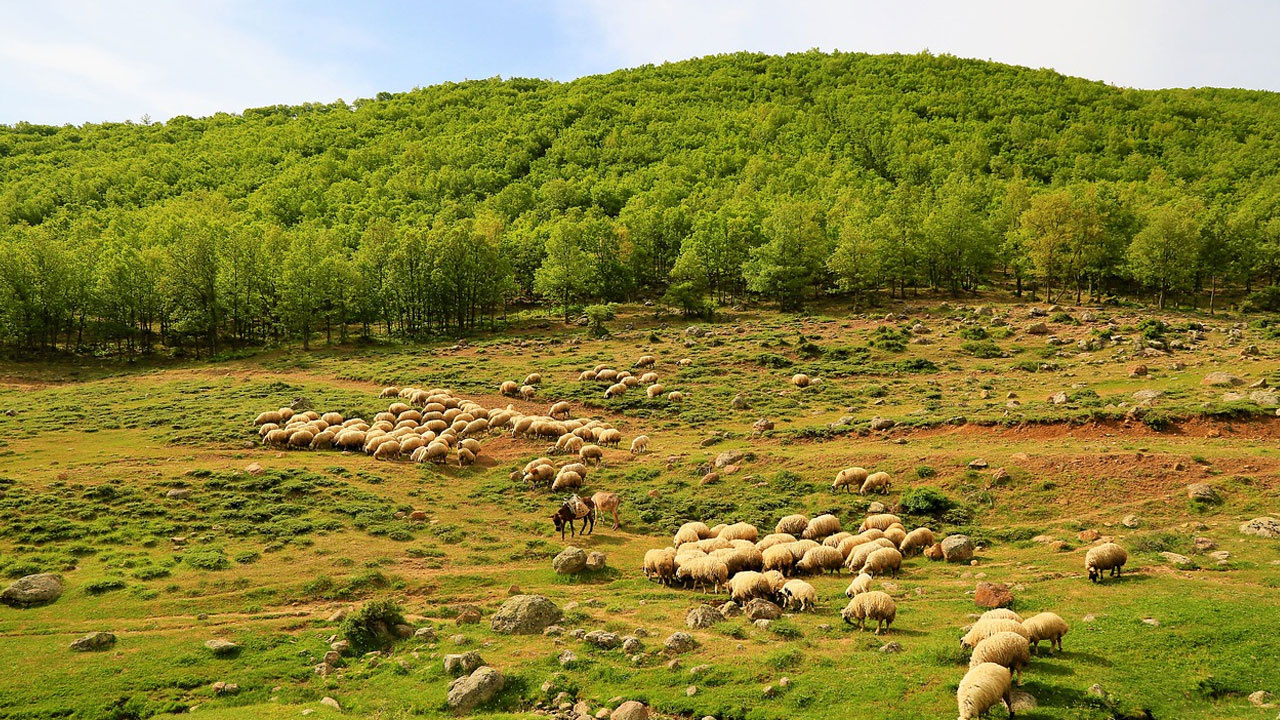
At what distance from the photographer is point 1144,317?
64.6 meters

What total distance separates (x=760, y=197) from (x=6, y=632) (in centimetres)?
11809

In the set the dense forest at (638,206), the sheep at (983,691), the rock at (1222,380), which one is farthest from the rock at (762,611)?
the dense forest at (638,206)

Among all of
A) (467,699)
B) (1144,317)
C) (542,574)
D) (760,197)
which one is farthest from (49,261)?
(1144,317)

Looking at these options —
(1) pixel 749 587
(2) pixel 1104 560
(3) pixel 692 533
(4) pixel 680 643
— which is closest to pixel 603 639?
(4) pixel 680 643

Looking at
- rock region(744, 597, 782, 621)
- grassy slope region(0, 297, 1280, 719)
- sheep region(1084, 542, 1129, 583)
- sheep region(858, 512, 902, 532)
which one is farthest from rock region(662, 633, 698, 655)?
sheep region(1084, 542, 1129, 583)

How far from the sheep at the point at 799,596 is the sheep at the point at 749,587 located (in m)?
0.59

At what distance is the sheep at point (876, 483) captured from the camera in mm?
29500

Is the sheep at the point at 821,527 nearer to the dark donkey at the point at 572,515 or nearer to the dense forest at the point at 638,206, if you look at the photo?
the dark donkey at the point at 572,515

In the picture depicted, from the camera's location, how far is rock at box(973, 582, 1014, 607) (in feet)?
59.7

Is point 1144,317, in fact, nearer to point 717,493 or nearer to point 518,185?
point 717,493

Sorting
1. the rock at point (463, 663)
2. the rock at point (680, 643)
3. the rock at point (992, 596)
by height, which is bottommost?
the rock at point (463, 663)

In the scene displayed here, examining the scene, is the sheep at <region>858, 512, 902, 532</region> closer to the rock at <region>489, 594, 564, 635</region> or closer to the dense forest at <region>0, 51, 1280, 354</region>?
the rock at <region>489, 594, 564, 635</region>

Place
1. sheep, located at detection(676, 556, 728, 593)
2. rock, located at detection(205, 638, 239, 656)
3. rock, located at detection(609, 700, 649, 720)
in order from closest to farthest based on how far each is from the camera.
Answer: rock, located at detection(609, 700, 649, 720)
rock, located at detection(205, 638, 239, 656)
sheep, located at detection(676, 556, 728, 593)

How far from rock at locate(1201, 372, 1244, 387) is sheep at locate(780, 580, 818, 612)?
34.2m
